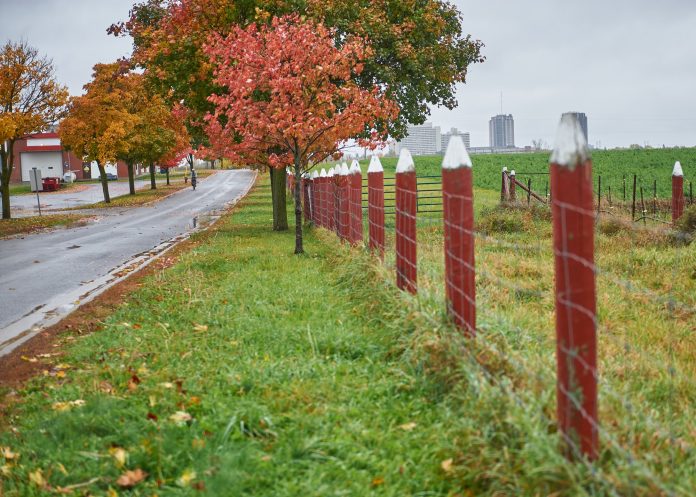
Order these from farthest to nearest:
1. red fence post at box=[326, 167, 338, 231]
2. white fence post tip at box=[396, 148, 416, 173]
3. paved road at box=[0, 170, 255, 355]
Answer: red fence post at box=[326, 167, 338, 231]
paved road at box=[0, 170, 255, 355]
white fence post tip at box=[396, 148, 416, 173]

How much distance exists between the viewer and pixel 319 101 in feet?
45.7

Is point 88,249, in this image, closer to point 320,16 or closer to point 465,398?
point 320,16

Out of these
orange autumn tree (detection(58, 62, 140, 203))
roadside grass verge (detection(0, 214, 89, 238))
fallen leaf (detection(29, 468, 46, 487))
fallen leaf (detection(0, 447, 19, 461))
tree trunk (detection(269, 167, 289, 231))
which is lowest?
fallen leaf (detection(29, 468, 46, 487))

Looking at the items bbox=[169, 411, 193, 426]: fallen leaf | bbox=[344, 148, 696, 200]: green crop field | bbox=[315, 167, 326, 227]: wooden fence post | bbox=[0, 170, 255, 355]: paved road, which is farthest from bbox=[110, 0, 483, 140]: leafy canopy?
bbox=[169, 411, 193, 426]: fallen leaf

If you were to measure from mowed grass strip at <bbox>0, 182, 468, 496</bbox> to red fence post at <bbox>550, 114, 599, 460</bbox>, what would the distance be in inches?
29.9

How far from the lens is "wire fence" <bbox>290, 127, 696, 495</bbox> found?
3240 mm

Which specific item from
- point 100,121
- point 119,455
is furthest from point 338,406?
point 100,121

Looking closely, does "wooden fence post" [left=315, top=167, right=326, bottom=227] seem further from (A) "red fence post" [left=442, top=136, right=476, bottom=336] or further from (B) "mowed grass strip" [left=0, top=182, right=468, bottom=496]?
(A) "red fence post" [left=442, top=136, right=476, bottom=336]

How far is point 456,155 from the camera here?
16.9ft

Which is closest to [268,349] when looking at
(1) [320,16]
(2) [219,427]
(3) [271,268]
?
(2) [219,427]

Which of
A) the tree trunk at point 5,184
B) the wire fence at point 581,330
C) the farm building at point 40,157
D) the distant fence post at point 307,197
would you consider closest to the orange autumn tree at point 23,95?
the tree trunk at point 5,184

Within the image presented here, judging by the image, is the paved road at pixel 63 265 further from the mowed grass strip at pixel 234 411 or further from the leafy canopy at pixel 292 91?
the leafy canopy at pixel 292 91

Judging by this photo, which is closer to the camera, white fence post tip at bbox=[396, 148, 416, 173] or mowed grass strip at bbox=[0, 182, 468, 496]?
mowed grass strip at bbox=[0, 182, 468, 496]

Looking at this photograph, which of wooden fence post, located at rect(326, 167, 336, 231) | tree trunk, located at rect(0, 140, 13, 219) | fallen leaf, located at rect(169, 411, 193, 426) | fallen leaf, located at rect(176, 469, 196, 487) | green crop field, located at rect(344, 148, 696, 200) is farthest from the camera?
green crop field, located at rect(344, 148, 696, 200)
